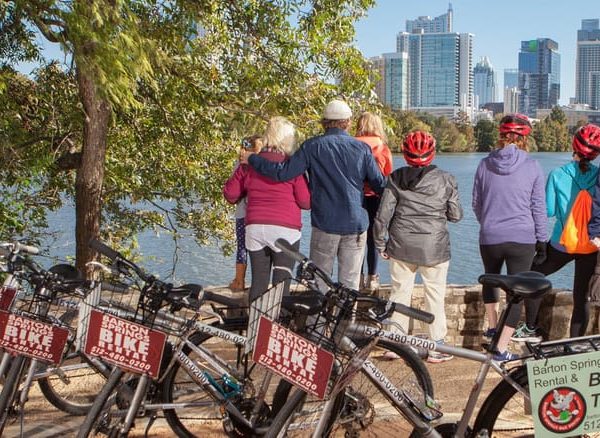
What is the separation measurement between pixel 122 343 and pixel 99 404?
0.28 m

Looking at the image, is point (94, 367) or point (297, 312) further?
point (94, 367)

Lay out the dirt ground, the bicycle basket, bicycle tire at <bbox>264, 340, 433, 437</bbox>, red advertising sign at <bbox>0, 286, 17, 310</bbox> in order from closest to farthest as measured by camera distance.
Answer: bicycle tire at <bbox>264, 340, 433, 437</bbox>, the bicycle basket, red advertising sign at <bbox>0, 286, 17, 310</bbox>, the dirt ground

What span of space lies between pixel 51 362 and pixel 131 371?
49cm

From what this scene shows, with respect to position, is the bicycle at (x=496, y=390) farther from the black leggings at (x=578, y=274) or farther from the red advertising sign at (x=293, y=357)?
the black leggings at (x=578, y=274)

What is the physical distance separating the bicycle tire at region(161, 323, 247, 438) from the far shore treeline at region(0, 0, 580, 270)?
179 inches

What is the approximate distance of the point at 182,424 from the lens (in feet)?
13.6

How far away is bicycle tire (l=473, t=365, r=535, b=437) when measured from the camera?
3.26 metres

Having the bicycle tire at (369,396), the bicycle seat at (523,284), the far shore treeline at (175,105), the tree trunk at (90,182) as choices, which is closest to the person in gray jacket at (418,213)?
the bicycle tire at (369,396)

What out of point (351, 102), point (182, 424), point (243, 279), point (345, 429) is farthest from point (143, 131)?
point (345, 429)

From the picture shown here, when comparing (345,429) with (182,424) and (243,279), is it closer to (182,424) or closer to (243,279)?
(182,424)

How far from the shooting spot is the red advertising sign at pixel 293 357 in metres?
3.14

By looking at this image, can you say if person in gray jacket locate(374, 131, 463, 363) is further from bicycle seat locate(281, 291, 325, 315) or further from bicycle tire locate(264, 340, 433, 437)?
bicycle seat locate(281, 291, 325, 315)

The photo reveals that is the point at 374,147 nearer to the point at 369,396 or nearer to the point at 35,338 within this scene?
the point at 369,396

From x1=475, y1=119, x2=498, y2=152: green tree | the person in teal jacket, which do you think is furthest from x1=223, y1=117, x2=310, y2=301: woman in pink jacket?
x1=475, y1=119, x2=498, y2=152: green tree
